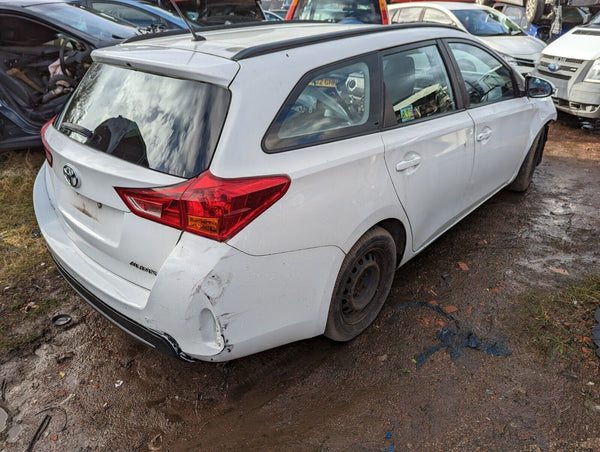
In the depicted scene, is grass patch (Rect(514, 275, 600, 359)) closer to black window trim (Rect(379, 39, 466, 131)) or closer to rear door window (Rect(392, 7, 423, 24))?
black window trim (Rect(379, 39, 466, 131))

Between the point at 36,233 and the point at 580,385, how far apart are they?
4.07 meters

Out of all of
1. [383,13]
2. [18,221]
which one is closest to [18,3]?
[18,221]

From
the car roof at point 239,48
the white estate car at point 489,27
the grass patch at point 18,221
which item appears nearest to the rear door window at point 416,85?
the car roof at point 239,48

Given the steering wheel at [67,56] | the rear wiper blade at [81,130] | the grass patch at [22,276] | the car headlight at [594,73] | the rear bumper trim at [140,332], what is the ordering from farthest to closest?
the car headlight at [594,73]
the steering wheel at [67,56]
the grass patch at [22,276]
the rear wiper blade at [81,130]
the rear bumper trim at [140,332]

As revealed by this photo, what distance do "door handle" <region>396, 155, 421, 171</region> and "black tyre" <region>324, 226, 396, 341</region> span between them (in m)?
0.36

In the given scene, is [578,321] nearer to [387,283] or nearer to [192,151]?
[387,283]

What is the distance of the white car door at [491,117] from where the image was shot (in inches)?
133

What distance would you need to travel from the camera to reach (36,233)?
13.1 feet

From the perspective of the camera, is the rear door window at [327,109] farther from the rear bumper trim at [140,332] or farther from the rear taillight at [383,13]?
the rear taillight at [383,13]

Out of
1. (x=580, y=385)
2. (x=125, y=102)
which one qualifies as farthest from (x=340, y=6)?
(x=580, y=385)

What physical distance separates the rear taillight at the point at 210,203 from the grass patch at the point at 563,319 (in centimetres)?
186

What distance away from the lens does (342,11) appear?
24.5 ft

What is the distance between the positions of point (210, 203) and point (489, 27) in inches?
327

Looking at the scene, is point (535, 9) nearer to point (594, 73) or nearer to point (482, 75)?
point (594, 73)
